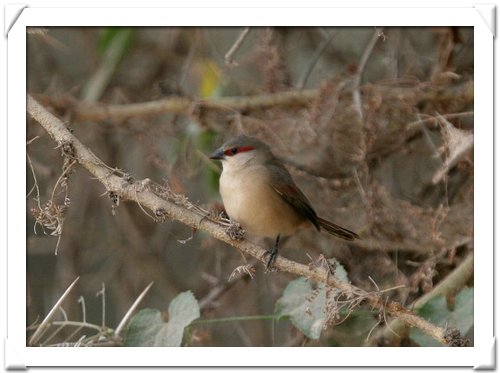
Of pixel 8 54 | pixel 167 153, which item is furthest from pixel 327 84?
pixel 8 54

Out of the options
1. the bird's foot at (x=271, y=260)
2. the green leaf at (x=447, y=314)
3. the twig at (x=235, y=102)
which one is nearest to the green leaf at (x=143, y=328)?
the bird's foot at (x=271, y=260)

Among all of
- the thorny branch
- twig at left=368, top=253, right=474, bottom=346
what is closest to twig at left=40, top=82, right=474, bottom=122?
twig at left=368, top=253, right=474, bottom=346

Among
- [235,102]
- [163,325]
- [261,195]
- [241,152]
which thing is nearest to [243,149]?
[241,152]

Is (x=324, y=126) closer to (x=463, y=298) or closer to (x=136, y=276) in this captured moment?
(x=463, y=298)

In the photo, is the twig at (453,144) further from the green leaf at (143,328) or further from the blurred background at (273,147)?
the green leaf at (143,328)

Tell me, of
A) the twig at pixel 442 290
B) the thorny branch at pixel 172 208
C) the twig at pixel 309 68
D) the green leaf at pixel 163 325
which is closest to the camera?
the thorny branch at pixel 172 208
